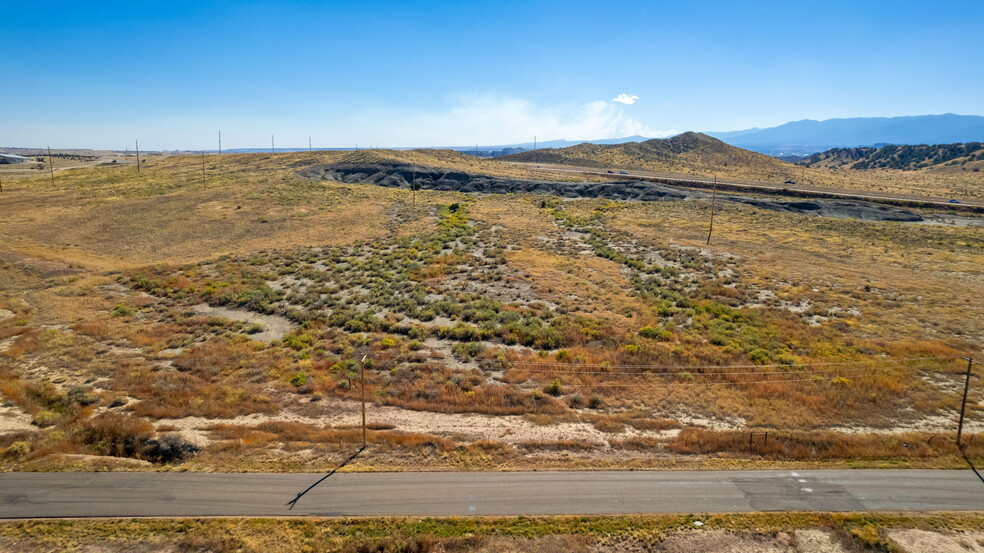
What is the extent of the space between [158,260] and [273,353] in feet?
94.4

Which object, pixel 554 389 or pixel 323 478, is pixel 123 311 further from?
pixel 554 389

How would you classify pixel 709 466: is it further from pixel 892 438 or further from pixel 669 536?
pixel 892 438

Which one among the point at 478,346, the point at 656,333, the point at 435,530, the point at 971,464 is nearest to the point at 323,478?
the point at 435,530

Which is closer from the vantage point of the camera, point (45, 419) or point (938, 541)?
point (938, 541)

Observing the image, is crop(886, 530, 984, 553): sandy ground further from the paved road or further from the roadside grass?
the paved road

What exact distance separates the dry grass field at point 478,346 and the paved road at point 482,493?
845mm

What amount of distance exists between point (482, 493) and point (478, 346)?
12417 mm

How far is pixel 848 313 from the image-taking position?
1307 inches

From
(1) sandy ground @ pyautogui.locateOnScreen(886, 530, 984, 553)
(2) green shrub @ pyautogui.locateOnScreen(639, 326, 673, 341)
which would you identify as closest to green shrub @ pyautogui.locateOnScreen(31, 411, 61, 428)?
(2) green shrub @ pyautogui.locateOnScreen(639, 326, 673, 341)

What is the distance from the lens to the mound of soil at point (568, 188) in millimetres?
73938

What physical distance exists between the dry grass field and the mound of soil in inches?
597

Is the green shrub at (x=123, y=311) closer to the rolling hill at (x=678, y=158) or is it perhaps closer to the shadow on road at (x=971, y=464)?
the shadow on road at (x=971, y=464)

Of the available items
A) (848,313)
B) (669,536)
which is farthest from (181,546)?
(848,313)

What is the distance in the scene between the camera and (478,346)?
89.9 ft
